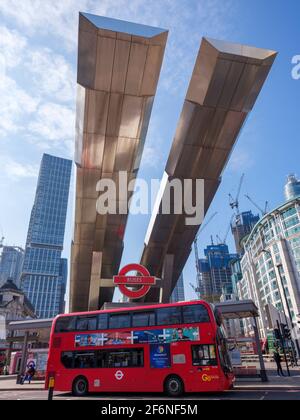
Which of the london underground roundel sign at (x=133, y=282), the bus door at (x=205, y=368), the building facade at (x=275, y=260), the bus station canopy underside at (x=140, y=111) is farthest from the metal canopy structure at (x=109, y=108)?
the building facade at (x=275, y=260)

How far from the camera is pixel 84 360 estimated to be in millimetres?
14133

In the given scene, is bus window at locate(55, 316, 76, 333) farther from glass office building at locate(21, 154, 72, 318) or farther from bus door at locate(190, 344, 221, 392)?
glass office building at locate(21, 154, 72, 318)

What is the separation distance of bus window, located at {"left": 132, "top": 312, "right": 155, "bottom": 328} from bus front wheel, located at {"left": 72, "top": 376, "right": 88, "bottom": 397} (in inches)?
136

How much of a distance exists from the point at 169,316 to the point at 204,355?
2105mm

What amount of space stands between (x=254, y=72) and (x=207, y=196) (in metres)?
7.83

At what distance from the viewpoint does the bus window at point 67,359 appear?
1431cm

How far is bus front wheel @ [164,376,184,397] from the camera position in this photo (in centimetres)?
1202

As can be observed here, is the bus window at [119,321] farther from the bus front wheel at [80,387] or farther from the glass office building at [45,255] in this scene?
the glass office building at [45,255]

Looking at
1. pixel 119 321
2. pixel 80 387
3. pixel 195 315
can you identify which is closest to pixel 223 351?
→ pixel 195 315

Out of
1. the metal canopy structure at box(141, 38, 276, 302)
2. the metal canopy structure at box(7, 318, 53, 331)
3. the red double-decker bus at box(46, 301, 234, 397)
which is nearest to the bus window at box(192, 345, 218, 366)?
the red double-decker bus at box(46, 301, 234, 397)

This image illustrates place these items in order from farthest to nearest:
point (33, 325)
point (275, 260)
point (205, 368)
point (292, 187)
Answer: point (292, 187)
point (275, 260)
point (33, 325)
point (205, 368)

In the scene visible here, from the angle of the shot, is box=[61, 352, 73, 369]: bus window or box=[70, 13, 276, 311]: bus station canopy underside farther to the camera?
box=[61, 352, 73, 369]: bus window

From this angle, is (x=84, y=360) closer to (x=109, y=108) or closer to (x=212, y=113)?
(x=109, y=108)
